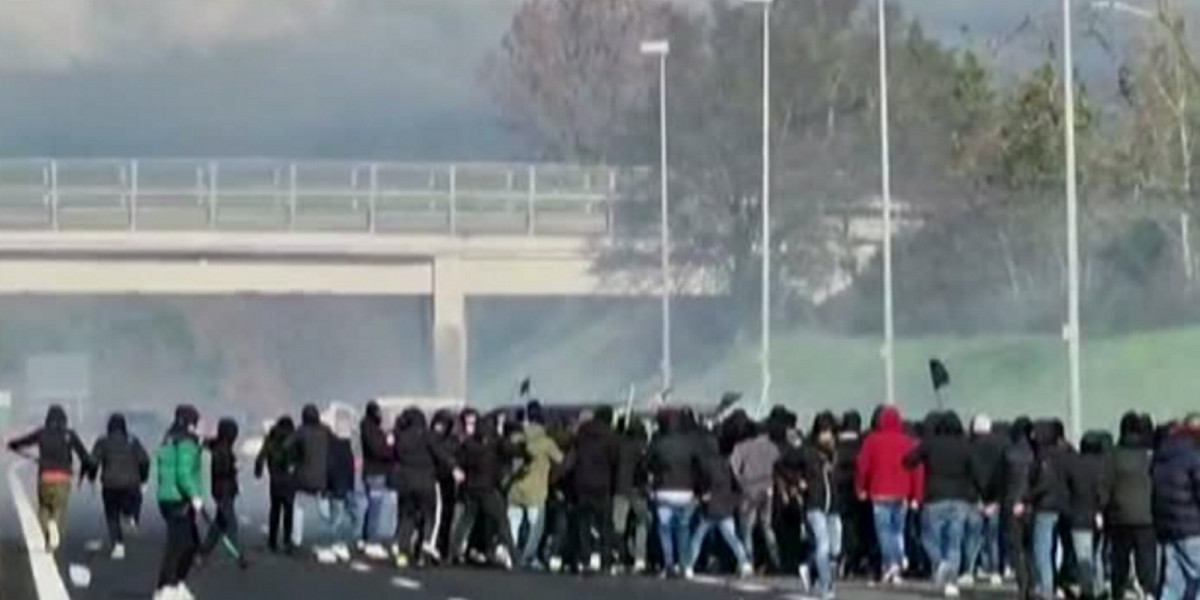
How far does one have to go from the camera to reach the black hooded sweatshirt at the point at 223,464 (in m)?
47.2

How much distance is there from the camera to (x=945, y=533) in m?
44.2

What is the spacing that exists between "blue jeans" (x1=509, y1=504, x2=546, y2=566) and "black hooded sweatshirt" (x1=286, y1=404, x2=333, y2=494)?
2844 mm

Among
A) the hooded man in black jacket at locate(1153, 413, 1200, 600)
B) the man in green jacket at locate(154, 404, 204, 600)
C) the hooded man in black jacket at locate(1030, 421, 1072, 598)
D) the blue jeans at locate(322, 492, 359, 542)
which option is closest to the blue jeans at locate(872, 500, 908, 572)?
the hooded man in black jacket at locate(1030, 421, 1072, 598)

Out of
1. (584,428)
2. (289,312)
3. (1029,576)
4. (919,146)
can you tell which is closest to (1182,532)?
(1029,576)

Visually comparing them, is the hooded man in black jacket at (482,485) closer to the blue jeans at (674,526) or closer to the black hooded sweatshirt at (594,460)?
the black hooded sweatshirt at (594,460)

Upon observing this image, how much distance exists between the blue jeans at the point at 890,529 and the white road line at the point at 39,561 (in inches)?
324

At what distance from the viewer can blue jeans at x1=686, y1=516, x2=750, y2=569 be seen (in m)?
46.6

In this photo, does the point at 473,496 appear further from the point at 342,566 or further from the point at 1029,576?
the point at 1029,576

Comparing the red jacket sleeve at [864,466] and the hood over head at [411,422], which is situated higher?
the hood over head at [411,422]

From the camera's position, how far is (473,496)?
1961 inches

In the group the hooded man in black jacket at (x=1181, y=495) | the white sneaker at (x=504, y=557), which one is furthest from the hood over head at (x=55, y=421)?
the hooded man in black jacket at (x=1181, y=495)

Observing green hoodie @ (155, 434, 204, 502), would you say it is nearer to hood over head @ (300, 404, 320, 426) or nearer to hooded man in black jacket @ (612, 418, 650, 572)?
hooded man in black jacket @ (612, 418, 650, 572)

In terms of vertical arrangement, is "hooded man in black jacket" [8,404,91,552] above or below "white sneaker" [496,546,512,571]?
above

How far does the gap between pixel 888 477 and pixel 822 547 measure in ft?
5.25
